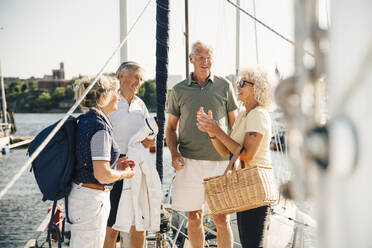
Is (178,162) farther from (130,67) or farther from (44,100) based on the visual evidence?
(44,100)

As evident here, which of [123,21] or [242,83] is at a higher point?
[123,21]

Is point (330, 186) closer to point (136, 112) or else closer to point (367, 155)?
point (367, 155)

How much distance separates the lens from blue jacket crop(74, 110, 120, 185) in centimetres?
213

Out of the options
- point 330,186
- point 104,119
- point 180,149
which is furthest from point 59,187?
point 330,186

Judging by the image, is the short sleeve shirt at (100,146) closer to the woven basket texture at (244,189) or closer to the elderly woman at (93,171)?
the elderly woman at (93,171)

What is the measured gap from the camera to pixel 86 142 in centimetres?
212

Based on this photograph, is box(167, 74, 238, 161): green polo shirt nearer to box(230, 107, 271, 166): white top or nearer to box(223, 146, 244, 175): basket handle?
box(230, 107, 271, 166): white top

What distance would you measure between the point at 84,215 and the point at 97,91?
674mm

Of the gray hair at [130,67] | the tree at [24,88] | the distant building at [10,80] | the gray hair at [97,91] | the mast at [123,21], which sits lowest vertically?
the gray hair at [97,91]

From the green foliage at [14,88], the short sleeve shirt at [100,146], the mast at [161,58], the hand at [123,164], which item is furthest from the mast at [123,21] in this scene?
the green foliage at [14,88]

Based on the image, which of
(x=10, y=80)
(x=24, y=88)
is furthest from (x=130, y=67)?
(x=10, y=80)

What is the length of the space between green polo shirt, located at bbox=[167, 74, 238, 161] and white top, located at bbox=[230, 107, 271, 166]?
50 cm

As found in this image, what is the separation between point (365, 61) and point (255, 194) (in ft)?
5.95

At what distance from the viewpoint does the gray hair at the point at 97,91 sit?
7.33 feet
